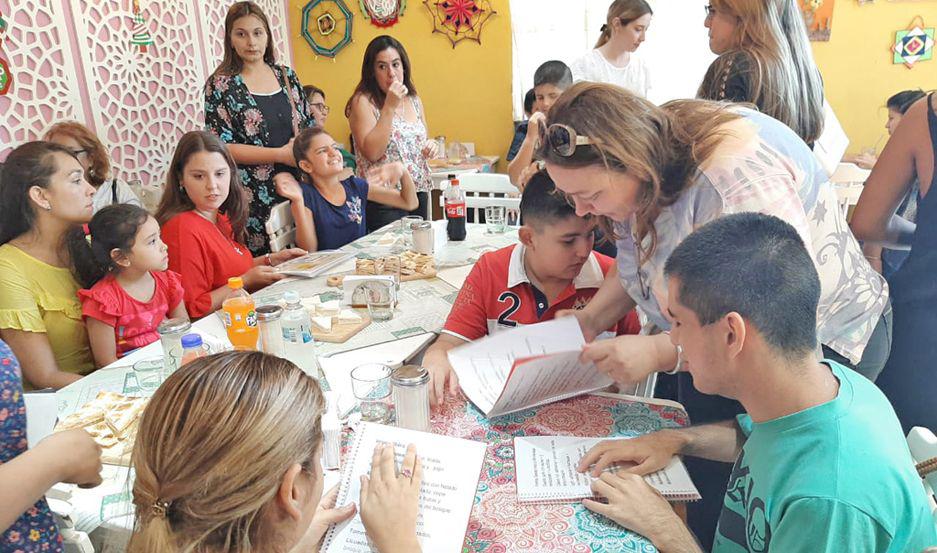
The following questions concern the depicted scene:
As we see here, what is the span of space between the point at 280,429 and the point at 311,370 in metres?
0.71

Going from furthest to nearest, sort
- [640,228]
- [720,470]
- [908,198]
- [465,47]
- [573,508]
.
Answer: [465,47] → [908,198] → [720,470] → [640,228] → [573,508]

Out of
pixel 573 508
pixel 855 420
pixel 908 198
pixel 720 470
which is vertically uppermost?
pixel 908 198

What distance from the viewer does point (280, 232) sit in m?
2.91

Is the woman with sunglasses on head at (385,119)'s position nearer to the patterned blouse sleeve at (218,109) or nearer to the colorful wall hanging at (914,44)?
the patterned blouse sleeve at (218,109)

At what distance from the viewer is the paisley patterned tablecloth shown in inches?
38.0

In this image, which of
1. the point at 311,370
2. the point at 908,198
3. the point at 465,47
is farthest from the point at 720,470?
the point at 465,47

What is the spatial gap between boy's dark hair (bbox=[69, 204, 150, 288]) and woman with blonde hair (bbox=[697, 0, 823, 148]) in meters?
1.97


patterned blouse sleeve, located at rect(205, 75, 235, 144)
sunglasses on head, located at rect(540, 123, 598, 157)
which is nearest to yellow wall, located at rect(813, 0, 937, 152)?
patterned blouse sleeve, located at rect(205, 75, 235, 144)

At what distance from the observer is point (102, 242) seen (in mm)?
2053

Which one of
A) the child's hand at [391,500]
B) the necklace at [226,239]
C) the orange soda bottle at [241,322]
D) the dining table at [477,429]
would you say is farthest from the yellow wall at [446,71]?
the child's hand at [391,500]

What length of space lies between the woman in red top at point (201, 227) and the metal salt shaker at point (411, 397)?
136 cm

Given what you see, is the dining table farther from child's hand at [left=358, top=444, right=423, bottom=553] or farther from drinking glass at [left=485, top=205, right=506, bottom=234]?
drinking glass at [left=485, top=205, right=506, bottom=234]

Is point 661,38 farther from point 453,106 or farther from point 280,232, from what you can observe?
point 280,232

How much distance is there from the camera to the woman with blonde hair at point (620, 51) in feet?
11.8
